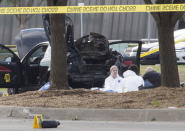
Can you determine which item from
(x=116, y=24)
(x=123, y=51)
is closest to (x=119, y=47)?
(x=123, y=51)

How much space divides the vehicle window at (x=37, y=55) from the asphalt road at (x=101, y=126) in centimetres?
544

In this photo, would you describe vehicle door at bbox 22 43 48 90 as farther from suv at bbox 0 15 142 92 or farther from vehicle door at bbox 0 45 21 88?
vehicle door at bbox 0 45 21 88

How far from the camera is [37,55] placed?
16.5 metres

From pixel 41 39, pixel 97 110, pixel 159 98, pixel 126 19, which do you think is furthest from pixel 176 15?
pixel 126 19

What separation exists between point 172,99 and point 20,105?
9.16 ft

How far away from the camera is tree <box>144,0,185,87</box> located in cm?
1275

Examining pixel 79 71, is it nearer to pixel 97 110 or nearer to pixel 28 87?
pixel 28 87

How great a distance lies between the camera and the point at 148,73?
1471 cm

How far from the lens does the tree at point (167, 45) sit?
41.8 ft

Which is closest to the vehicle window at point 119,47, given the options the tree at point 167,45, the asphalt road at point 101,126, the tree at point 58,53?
the tree at point 58,53

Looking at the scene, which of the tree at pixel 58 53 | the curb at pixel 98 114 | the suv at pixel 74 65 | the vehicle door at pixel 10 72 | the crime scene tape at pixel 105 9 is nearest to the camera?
the curb at pixel 98 114

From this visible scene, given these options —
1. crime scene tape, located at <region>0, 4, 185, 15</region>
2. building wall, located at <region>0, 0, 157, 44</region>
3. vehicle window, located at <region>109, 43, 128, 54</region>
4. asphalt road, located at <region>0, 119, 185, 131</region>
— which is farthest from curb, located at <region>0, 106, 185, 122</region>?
building wall, located at <region>0, 0, 157, 44</region>

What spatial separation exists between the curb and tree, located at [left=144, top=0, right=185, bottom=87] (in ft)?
7.17

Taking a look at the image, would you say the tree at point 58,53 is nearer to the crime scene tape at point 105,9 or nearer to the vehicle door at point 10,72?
the crime scene tape at point 105,9
